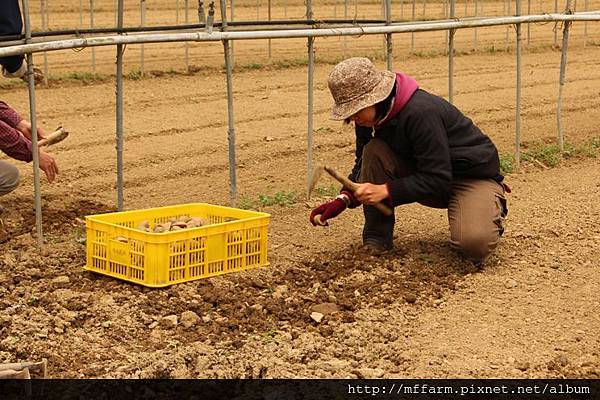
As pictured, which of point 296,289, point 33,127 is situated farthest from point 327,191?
point 33,127

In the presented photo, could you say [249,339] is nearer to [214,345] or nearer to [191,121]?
[214,345]

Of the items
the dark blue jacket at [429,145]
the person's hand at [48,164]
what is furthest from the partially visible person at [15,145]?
the dark blue jacket at [429,145]

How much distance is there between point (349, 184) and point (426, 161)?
40 cm

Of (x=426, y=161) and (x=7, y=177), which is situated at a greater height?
(x=426, y=161)

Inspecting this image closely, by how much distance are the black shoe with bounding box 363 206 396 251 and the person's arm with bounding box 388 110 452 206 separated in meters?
0.42

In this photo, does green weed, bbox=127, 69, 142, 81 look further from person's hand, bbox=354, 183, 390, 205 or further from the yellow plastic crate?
person's hand, bbox=354, 183, 390, 205

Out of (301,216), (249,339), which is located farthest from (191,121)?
(249,339)

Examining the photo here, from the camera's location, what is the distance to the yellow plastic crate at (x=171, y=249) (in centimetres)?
538

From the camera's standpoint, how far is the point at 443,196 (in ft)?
19.7

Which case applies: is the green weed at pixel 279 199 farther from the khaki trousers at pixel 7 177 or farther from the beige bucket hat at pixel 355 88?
the beige bucket hat at pixel 355 88

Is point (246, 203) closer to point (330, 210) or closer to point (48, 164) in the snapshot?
point (48, 164)

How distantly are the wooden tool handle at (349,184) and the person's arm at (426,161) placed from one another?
93 mm

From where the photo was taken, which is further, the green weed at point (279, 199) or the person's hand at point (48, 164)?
the green weed at point (279, 199)

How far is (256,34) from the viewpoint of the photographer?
6.89m
